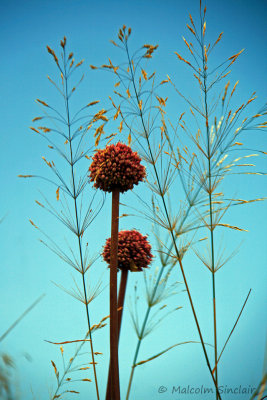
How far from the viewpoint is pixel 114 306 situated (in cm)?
157

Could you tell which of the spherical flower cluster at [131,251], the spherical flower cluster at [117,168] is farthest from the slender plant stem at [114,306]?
the spherical flower cluster at [131,251]

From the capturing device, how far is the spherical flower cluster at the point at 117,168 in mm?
1781

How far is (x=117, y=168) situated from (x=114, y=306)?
2.20 feet

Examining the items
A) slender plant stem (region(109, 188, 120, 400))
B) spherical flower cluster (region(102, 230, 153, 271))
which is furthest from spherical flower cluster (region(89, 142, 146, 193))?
spherical flower cluster (region(102, 230, 153, 271))

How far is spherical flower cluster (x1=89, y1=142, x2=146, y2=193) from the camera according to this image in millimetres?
1781

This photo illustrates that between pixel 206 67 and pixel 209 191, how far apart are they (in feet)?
1.43

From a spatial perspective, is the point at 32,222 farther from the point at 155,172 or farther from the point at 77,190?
the point at 155,172

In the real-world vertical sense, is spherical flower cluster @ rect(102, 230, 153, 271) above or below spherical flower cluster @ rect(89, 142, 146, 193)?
below

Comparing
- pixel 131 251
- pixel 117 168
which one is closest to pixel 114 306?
pixel 131 251

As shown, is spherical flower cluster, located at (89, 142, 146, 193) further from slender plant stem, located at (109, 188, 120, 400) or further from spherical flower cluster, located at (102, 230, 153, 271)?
spherical flower cluster, located at (102, 230, 153, 271)

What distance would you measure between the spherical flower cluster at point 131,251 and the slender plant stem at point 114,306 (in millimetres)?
425

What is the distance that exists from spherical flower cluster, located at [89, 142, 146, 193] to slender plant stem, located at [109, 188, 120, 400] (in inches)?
2.1

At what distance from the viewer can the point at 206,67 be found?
4.02ft

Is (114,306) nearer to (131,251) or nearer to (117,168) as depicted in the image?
(131,251)
